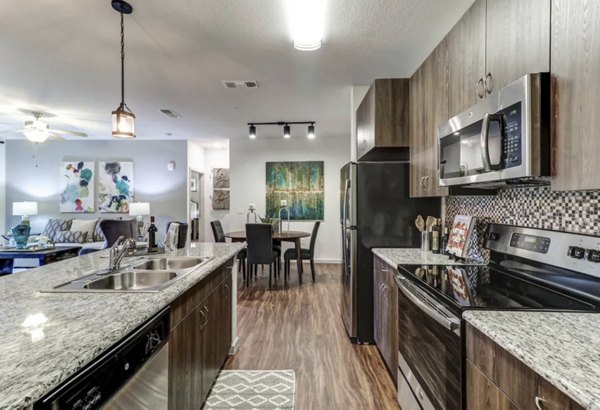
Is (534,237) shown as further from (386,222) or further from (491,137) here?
(386,222)

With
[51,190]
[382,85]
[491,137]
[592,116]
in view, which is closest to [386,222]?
[382,85]

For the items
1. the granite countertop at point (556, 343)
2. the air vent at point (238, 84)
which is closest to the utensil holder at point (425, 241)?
the granite countertop at point (556, 343)

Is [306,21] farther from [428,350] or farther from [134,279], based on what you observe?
[428,350]

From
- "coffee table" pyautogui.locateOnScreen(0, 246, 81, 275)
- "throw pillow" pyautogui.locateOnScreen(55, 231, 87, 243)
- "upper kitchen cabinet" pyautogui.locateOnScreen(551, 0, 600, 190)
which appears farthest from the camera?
"throw pillow" pyautogui.locateOnScreen(55, 231, 87, 243)

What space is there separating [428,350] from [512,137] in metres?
0.99

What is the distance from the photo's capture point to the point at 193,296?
1593mm

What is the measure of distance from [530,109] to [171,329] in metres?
1.66

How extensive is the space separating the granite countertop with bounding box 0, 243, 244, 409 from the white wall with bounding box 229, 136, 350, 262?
4.78m

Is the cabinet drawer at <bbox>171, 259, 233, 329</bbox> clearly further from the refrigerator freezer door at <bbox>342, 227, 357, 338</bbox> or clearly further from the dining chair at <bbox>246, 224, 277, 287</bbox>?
the dining chair at <bbox>246, 224, 277, 287</bbox>

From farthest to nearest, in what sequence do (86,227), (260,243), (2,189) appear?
(2,189) → (86,227) → (260,243)

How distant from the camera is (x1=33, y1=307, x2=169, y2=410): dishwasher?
738 millimetres

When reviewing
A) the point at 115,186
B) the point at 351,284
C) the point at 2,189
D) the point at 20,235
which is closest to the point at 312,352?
the point at 351,284

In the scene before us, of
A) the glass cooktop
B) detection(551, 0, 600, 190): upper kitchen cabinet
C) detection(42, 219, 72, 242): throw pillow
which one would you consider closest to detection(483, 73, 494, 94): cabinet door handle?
detection(551, 0, 600, 190): upper kitchen cabinet

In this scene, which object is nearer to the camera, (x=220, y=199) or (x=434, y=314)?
(x=434, y=314)
